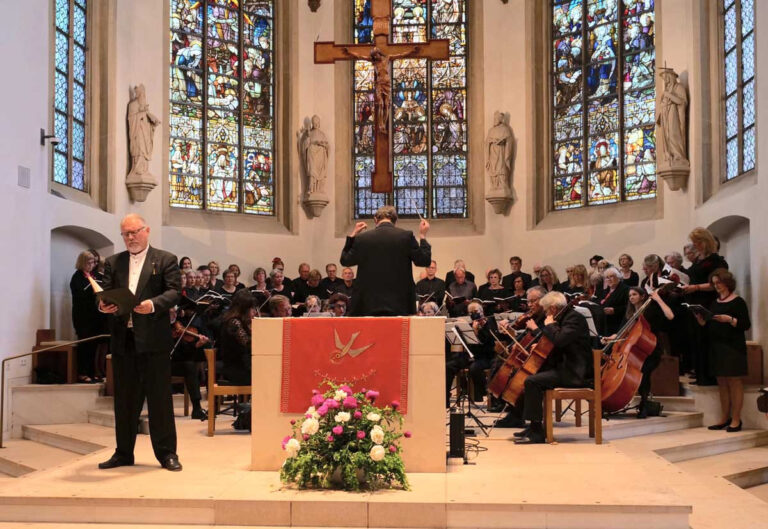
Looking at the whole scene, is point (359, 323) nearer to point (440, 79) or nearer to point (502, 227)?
point (502, 227)

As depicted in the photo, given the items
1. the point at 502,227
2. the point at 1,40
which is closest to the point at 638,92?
the point at 502,227

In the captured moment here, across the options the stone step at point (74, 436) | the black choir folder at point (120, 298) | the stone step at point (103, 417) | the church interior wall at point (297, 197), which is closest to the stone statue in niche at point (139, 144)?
the church interior wall at point (297, 197)

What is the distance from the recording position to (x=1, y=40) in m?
10.6

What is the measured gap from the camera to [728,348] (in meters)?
9.48

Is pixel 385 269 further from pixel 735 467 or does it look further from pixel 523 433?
pixel 735 467

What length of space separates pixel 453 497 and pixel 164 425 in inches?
82.1

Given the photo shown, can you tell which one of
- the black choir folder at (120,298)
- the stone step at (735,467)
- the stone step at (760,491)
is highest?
the black choir folder at (120,298)

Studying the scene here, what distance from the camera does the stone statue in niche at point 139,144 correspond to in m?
14.0

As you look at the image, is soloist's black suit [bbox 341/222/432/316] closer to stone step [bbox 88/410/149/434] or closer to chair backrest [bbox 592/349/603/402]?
chair backrest [bbox 592/349/603/402]

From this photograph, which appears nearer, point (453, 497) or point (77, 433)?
point (453, 497)

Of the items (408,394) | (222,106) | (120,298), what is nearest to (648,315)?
(408,394)

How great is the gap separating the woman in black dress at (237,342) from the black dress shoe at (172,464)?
2.10m

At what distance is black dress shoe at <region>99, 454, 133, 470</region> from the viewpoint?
6.48 metres

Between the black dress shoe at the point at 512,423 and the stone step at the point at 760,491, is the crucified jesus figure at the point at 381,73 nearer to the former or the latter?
the black dress shoe at the point at 512,423
